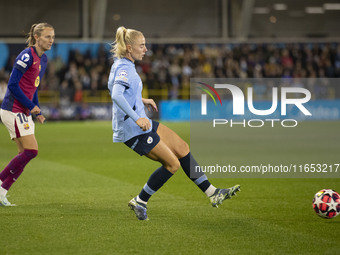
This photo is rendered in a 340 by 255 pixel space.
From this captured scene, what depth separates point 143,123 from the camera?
6.32 m

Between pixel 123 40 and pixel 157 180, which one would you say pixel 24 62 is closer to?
pixel 123 40

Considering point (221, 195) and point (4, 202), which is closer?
point (221, 195)

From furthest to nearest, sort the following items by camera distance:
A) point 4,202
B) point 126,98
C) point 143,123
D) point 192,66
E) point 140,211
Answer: point 192,66 → point 4,202 → point 140,211 → point 126,98 → point 143,123

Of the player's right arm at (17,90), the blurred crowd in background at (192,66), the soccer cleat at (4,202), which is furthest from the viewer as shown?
the blurred crowd in background at (192,66)

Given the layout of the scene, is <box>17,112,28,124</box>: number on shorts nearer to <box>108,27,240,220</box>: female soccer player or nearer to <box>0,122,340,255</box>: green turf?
<box>0,122,340,255</box>: green turf

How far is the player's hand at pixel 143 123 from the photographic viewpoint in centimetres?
630

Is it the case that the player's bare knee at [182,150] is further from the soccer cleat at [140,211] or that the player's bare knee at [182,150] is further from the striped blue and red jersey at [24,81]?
the striped blue and red jersey at [24,81]

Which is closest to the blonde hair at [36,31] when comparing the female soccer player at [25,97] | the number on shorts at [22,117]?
the female soccer player at [25,97]

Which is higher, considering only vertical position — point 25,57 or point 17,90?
point 25,57

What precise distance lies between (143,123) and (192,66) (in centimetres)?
2652

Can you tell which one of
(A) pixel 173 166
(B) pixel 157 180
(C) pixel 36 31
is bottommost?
(B) pixel 157 180

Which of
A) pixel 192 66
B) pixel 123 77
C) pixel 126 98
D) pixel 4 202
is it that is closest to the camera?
pixel 123 77

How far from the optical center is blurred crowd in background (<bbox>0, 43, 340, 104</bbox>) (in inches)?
1201

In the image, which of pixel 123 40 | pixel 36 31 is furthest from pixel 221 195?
pixel 36 31
